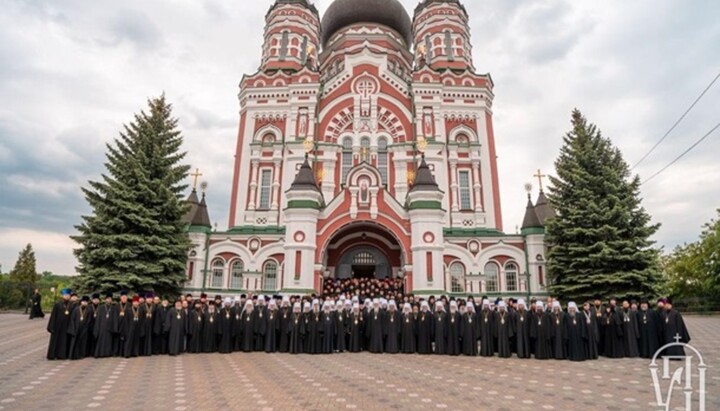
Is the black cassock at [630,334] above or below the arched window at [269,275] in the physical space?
below

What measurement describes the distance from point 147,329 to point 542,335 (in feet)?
32.5

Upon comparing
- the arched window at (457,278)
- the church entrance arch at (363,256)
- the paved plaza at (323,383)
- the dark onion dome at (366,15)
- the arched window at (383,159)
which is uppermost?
the dark onion dome at (366,15)

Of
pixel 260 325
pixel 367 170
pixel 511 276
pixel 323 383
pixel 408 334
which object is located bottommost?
pixel 323 383

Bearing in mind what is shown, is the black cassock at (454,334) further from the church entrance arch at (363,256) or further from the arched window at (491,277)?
the arched window at (491,277)

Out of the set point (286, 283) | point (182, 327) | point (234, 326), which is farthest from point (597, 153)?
point (182, 327)

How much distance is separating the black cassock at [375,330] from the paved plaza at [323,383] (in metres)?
0.80

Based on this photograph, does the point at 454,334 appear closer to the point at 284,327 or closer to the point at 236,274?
the point at 284,327

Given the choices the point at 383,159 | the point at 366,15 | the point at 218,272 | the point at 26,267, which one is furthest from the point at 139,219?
the point at 26,267

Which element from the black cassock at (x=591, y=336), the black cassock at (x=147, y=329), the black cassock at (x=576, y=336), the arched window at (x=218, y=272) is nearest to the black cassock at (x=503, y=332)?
the black cassock at (x=576, y=336)

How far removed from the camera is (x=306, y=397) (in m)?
6.10

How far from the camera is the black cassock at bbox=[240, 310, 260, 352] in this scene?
11047 millimetres

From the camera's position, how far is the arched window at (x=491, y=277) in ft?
60.8

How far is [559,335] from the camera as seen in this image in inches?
401

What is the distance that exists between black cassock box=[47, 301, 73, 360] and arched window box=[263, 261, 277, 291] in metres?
9.81
